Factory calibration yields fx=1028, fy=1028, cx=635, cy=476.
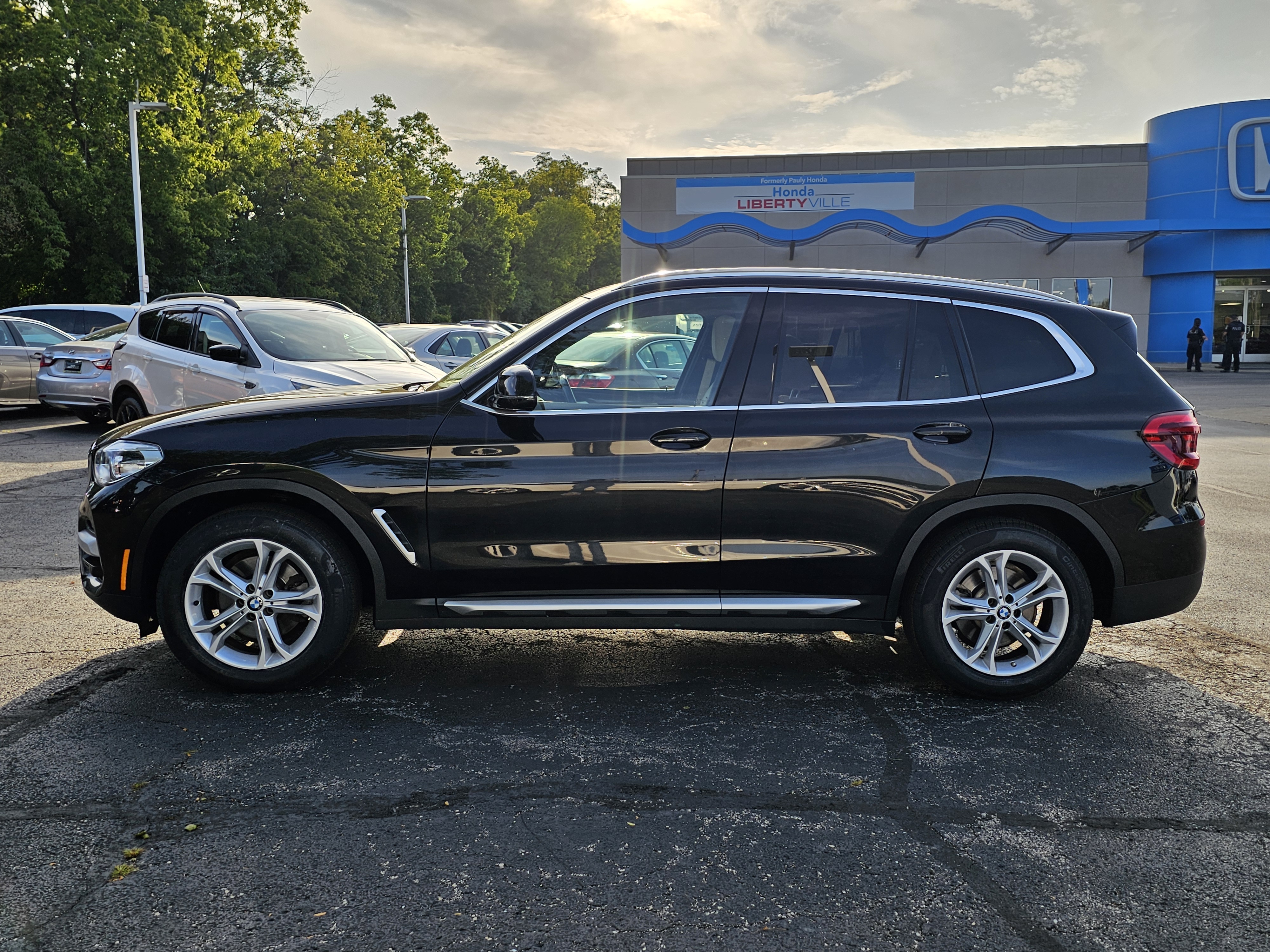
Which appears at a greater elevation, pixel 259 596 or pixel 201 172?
pixel 201 172

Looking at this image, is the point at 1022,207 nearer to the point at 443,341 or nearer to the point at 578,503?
the point at 443,341

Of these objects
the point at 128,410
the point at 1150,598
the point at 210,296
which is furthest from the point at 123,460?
the point at 128,410

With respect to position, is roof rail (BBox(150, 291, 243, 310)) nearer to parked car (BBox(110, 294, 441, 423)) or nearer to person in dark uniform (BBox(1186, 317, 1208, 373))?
parked car (BBox(110, 294, 441, 423))

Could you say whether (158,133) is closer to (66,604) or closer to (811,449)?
(66,604)

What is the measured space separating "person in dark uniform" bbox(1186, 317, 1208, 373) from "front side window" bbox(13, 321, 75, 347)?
31.9 m

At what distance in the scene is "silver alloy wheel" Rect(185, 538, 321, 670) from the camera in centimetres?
432

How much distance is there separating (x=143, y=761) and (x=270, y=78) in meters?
57.0

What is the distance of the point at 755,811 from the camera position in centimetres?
332

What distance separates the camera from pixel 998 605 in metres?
4.33

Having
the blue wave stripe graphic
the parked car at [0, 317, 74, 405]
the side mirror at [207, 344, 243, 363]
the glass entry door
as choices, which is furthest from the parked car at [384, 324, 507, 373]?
the glass entry door

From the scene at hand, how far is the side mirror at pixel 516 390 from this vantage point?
4148mm

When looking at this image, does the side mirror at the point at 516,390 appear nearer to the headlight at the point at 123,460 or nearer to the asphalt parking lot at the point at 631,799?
the asphalt parking lot at the point at 631,799

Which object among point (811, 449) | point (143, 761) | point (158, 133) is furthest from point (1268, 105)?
point (143, 761)

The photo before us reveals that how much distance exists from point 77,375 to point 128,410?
9.23 ft
